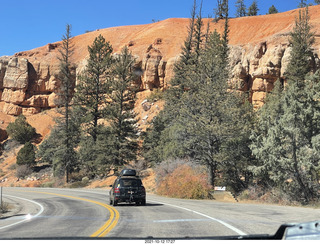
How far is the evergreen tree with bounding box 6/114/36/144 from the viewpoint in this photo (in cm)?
6719

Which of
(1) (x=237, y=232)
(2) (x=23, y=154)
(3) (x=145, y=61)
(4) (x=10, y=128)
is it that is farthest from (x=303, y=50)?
(4) (x=10, y=128)

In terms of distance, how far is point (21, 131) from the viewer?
66.9m

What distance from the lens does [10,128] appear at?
6838cm

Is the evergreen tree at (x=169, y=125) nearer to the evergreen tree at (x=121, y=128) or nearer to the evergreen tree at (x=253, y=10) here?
the evergreen tree at (x=121, y=128)

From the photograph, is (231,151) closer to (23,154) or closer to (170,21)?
(23,154)

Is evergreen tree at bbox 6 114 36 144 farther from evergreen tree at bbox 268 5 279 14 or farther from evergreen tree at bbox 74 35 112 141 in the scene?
evergreen tree at bbox 268 5 279 14

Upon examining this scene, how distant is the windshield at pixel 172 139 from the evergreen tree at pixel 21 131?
271mm

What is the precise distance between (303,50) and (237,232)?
142ft

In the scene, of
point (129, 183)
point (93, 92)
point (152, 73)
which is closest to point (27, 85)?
point (152, 73)

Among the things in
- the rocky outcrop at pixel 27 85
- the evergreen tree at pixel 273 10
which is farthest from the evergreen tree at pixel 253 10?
the rocky outcrop at pixel 27 85

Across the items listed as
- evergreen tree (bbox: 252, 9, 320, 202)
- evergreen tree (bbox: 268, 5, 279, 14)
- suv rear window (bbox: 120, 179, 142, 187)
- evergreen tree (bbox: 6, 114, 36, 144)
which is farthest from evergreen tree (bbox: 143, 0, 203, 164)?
evergreen tree (bbox: 268, 5, 279, 14)

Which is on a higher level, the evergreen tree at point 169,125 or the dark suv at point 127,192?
the evergreen tree at point 169,125

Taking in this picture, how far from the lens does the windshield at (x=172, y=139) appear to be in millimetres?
12148

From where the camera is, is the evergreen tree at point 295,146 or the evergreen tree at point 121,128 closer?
the evergreen tree at point 295,146
